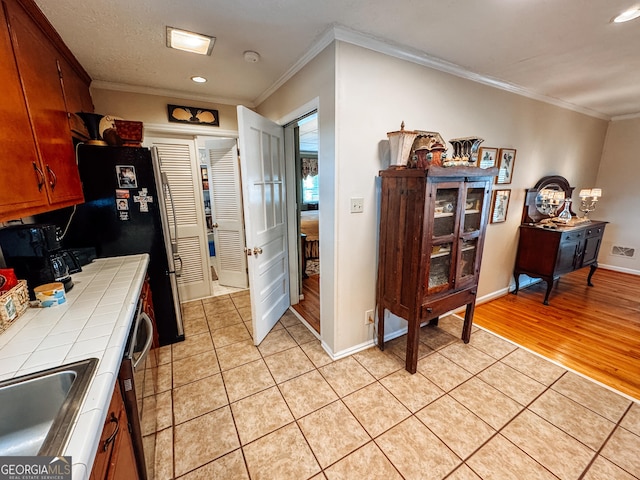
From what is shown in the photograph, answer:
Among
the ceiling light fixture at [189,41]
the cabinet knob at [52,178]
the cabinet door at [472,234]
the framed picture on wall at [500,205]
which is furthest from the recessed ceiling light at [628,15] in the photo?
the cabinet knob at [52,178]

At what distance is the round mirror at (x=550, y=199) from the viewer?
323 centimetres

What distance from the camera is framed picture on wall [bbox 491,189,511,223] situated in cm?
284

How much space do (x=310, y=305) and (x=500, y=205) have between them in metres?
2.46

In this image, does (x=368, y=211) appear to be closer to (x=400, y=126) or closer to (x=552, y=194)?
(x=400, y=126)

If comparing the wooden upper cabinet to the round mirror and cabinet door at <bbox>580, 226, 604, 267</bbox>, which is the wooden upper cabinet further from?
cabinet door at <bbox>580, 226, 604, 267</bbox>

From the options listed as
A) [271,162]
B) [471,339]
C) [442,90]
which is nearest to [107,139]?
[271,162]

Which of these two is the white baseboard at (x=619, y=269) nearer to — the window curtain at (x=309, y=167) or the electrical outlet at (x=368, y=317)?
the electrical outlet at (x=368, y=317)

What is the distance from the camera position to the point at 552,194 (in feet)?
10.8

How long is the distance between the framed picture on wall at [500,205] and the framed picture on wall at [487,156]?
1.14ft

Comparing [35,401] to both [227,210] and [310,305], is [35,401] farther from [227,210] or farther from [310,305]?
[227,210]

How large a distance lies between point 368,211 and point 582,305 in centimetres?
310

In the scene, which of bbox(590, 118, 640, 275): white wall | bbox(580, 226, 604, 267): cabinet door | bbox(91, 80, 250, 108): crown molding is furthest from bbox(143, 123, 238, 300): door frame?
bbox(590, 118, 640, 275): white wall

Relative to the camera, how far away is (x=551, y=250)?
303 centimetres

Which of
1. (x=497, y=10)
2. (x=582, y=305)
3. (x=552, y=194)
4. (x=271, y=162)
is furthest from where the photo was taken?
(x=552, y=194)
